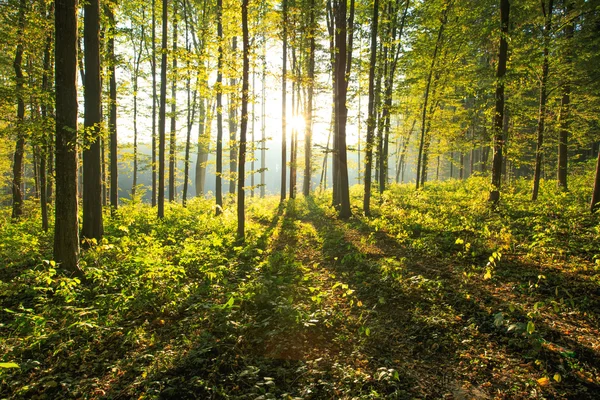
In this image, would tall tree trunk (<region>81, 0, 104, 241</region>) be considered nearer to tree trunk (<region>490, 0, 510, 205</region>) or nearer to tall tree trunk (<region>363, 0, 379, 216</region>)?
tall tree trunk (<region>363, 0, 379, 216</region>)

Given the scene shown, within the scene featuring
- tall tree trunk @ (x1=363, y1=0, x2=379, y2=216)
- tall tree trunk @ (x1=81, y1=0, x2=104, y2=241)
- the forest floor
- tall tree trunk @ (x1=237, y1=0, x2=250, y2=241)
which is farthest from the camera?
tall tree trunk @ (x1=363, y1=0, x2=379, y2=216)

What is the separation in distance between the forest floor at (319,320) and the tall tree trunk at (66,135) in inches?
22.9

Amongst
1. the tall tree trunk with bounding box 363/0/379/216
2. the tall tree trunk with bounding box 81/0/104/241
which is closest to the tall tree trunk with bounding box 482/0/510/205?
the tall tree trunk with bounding box 363/0/379/216

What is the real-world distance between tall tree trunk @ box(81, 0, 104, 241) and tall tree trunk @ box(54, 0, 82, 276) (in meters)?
2.25

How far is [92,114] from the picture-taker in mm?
9016

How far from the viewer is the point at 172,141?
1823 centimetres

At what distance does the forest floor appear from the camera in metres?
3.82

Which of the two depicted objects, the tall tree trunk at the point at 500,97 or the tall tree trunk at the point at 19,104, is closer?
the tall tree trunk at the point at 19,104

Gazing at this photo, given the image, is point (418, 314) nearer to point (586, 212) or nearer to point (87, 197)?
point (586, 212)

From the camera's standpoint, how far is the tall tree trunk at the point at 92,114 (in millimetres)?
8633

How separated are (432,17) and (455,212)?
1147 cm

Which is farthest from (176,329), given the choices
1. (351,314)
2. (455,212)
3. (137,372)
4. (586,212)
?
(586,212)

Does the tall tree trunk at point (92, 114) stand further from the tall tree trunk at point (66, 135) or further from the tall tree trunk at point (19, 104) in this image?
the tall tree trunk at point (66, 135)

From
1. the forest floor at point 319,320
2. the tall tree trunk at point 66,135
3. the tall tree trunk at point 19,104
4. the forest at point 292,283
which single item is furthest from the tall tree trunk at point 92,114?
the tall tree trunk at point 66,135
